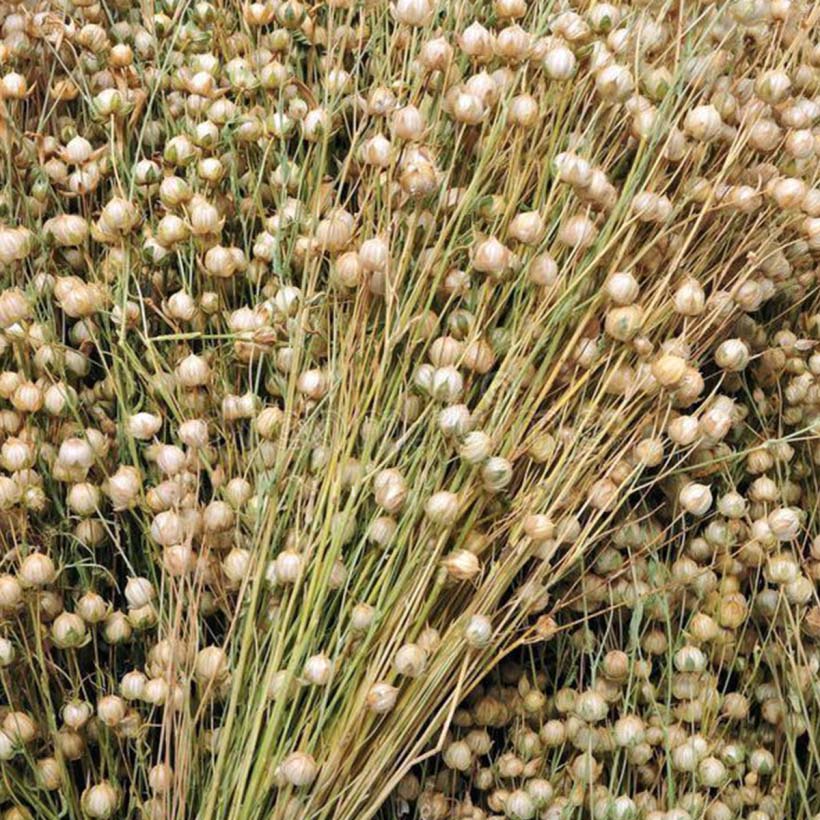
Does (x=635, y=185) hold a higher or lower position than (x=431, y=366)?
higher

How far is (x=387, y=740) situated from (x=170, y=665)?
0.50ft

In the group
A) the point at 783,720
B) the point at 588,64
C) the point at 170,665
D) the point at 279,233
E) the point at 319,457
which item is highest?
the point at 588,64

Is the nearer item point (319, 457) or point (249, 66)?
point (319, 457)

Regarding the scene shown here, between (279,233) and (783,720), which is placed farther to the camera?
(783,720)

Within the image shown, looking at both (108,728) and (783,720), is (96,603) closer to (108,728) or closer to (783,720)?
(108,728)

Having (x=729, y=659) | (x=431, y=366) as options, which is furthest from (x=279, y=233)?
(x=729, y=659)

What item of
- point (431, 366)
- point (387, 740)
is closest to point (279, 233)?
point (431, 366)

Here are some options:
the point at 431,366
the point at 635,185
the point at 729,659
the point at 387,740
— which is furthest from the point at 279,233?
the point at 729,659

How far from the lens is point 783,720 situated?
94cm

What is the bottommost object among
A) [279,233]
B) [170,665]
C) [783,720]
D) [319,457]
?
[783,720]

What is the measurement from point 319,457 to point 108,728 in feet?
0.79

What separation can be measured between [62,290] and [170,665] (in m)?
0.26

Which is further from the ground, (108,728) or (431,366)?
(431,366)

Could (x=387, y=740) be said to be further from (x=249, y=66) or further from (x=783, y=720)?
(x=249, y=66)
